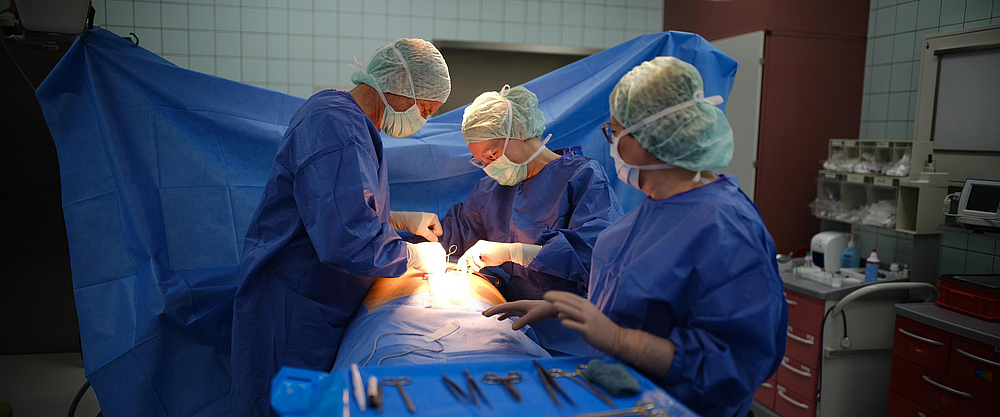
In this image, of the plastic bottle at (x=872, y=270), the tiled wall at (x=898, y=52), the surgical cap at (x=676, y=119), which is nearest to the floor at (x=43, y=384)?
the surgical cap at (x=676, y=119)

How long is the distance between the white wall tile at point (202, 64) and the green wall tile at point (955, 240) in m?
4.90

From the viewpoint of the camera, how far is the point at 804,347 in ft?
11.1

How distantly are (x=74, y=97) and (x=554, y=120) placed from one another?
80.3 inches

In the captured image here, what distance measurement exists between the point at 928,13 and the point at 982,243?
1.32 metres

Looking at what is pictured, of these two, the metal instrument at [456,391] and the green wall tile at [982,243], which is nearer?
the metal instrument at [456,391]

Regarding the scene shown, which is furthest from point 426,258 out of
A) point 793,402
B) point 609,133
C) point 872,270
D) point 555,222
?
point 872,270

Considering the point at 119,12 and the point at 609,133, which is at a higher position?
the point at 119,12

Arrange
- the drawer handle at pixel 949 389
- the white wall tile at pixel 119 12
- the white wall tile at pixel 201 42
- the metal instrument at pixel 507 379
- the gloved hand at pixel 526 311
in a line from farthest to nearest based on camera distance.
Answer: the white wall tile at pixel 201 42 → the white wall tile at pixel 119 12 → the drawer handle at pixel 949 389 → the gloved hand at pixel 526 311 → the metal instrument at pixel 507 379

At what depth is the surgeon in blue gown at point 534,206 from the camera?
2232mm

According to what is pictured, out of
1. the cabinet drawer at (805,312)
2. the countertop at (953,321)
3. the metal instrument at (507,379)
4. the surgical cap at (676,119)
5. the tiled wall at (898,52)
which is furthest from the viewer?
the tiled wall at (898,52)

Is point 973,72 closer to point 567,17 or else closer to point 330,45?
point 567,17

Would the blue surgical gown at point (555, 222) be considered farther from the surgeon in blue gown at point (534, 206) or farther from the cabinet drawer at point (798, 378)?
the cabinet drawer at point (798, 378)

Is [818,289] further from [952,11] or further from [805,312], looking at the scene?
[952,11]

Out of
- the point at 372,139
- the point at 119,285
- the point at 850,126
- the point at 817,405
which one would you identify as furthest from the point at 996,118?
the point at 119,285
